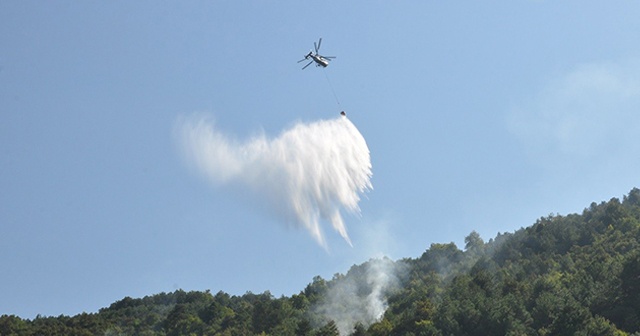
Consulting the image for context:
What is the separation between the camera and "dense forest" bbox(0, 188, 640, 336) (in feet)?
370

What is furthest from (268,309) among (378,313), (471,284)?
(471,284)

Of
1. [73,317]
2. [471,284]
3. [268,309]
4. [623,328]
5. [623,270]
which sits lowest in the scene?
[623,328]

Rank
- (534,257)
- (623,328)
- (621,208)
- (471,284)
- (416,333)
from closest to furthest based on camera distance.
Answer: (623,328) → (416,333) → (471,284) → (534,257) → (621,208)

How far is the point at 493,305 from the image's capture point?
11619cm

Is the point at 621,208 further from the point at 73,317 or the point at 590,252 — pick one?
the point at 73,317

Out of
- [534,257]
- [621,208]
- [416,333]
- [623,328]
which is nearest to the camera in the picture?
[623,328]

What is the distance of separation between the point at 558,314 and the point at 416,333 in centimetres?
2009

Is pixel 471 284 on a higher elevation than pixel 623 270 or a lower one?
higher

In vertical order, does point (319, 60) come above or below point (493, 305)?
above

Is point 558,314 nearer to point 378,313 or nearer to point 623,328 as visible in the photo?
point 623,328

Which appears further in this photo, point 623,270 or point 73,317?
point 73,317

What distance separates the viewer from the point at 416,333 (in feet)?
384

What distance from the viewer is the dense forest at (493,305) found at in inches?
4439

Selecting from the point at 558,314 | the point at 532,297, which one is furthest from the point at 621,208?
the point at 558,314
